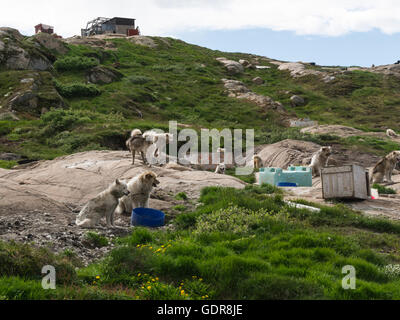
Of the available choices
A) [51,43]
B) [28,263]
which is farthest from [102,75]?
[28,263]

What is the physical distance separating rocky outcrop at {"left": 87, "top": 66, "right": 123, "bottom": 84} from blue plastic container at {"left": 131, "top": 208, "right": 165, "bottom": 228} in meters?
35.4

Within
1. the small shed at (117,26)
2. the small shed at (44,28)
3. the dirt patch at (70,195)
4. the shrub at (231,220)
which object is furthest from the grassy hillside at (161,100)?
the small shed at (44,28)

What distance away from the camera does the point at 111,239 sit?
923 centimetres

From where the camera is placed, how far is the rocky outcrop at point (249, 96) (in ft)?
151

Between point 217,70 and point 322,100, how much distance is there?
16.6 meters

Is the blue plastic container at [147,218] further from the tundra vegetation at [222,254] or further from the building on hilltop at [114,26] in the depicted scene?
the building on hilltop at [114,26]

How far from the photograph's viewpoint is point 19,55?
39000 millimetres

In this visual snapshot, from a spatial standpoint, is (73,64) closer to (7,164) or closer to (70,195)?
(7,164)

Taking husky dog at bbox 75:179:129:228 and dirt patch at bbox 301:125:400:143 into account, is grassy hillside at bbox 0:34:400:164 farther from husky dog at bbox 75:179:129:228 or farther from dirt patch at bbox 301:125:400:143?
husky dog at bbox 75:179:129:228

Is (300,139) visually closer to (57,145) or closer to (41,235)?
(57,145)

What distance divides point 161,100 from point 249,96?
10938mm

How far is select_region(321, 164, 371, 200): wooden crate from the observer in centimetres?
→ 1372

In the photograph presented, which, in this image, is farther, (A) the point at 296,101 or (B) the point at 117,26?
(B) the point at 117,26
